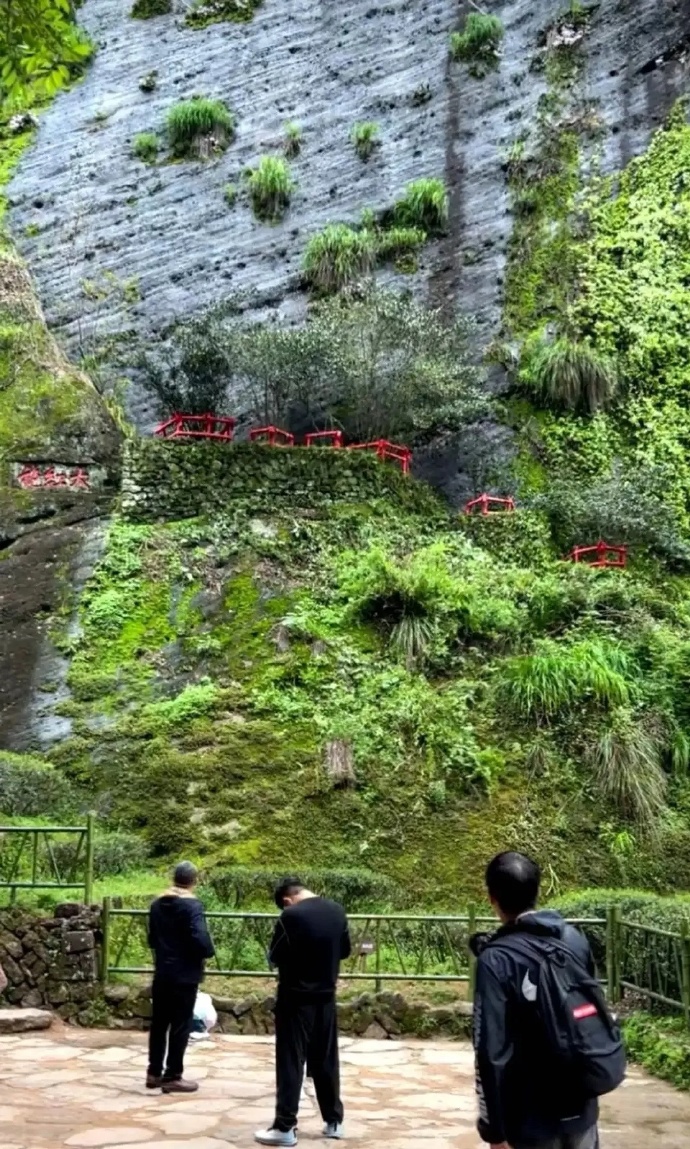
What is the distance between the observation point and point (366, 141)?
25.9m

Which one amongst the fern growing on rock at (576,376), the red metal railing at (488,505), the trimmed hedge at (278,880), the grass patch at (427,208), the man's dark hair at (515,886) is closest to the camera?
the man's dark hair at (515,886)

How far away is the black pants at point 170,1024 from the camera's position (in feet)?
19.0

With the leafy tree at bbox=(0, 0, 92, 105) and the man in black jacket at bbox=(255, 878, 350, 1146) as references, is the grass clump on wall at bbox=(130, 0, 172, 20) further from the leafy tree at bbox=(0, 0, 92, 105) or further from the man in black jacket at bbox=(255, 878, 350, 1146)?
the man in black jacket at bbox=(255, 878, 350, 1146)

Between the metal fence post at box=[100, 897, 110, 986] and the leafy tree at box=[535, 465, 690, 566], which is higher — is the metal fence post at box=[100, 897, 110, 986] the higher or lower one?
the lower one

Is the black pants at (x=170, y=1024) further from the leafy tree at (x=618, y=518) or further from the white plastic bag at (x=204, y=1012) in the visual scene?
the leafy tree at (x=618, y=518)

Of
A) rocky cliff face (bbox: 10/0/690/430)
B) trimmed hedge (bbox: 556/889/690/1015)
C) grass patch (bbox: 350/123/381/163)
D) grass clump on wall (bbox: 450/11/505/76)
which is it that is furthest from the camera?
grass clump on wall (bbox: 450/11/505/76)

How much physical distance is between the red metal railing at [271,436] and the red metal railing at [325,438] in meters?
0.31

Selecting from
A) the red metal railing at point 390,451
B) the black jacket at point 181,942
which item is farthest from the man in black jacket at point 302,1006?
the red metal railing at point 390,451

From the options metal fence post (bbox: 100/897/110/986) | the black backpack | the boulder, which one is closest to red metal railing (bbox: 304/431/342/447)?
metal fence post (bbox: 100/897/110/986)

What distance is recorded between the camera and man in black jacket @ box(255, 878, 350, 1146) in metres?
5.02

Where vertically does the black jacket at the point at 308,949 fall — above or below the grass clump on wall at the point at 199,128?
below

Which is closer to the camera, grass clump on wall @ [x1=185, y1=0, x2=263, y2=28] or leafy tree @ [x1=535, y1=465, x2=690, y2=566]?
leafy tree @ [x1=535, y1=465, x2=690, y2=566]

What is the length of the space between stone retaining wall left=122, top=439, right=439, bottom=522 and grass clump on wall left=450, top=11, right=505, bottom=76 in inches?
517

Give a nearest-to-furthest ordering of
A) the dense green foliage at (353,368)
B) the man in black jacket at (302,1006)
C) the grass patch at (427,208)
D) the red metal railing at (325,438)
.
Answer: the man in black jacket at (302,1006)
the red metal railing at (325,438)
the dense green foliage at (353,368)
the grass patch at (427,208)
